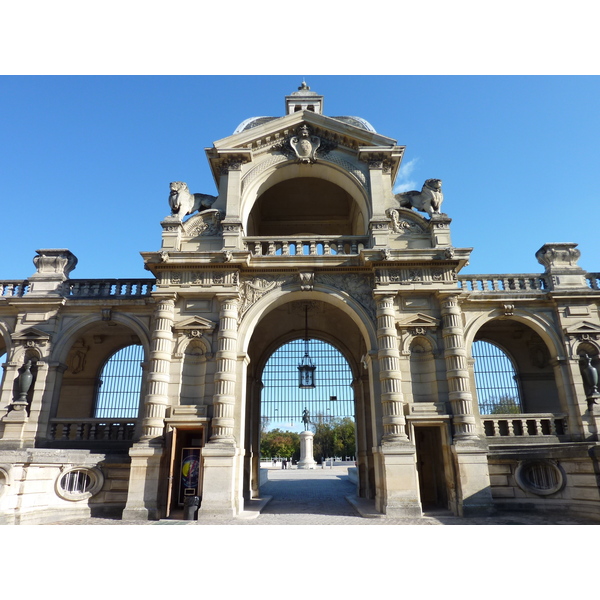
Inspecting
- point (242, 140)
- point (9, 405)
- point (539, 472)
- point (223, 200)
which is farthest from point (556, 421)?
point (9, 405)

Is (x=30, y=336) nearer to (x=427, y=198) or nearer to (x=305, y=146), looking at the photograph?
(x=305, y=146)

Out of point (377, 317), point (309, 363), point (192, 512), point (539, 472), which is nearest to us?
point (192, 512)

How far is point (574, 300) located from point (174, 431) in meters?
15.7

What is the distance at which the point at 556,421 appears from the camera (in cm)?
1603

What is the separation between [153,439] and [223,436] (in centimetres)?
226

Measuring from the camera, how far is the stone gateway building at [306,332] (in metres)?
13.7

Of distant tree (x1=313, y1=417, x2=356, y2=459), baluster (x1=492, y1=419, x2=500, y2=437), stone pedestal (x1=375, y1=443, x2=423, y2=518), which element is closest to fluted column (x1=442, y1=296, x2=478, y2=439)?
stone pedestal (x1=375, y1=443, x2=423, y2=518)

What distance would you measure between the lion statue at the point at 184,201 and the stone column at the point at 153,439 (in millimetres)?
4250

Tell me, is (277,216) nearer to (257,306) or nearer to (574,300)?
(257,306)

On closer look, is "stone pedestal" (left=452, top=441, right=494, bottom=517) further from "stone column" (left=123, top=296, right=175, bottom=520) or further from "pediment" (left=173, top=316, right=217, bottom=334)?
"stone column" (left=123, top=296, right=175, bottom=520)

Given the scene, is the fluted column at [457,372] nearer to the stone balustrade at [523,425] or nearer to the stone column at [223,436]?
the stone balustrade at [523,425]

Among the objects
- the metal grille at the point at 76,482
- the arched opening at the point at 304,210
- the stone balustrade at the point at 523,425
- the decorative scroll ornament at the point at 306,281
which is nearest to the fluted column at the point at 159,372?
the metal grille at the point at 76,482

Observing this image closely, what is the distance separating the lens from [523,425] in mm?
15695

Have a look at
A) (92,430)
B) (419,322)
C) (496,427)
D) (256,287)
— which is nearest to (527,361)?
(496,427)
